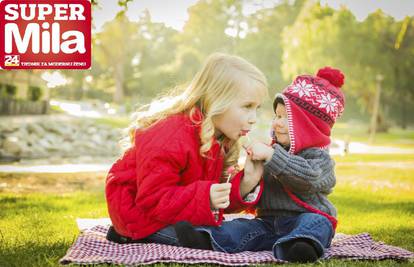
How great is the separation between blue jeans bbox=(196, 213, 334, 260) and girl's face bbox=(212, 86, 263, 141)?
14.4 inches

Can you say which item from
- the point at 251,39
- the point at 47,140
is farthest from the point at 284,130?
the point at 251,39

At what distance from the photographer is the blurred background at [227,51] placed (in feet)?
34.4

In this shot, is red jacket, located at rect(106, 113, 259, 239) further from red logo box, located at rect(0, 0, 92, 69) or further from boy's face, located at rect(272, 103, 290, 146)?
red logo box, located at rect(0, 0, 92, 69)

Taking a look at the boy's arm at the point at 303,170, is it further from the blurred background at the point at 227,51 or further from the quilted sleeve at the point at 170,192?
the blurred background at the point at 227,51

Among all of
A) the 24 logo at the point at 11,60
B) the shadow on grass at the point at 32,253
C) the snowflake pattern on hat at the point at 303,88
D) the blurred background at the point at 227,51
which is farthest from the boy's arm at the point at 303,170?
the blurred background at the point at 227,51

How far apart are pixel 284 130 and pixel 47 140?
8.63 metres

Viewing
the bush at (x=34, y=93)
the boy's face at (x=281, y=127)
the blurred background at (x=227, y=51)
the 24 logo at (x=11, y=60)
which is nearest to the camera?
the boy's face at (x=281, y=127)

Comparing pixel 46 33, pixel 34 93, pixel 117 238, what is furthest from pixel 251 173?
pixel 34 93

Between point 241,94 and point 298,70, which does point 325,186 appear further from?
point 298,70

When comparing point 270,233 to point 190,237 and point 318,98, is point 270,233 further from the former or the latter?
A: point 318,98

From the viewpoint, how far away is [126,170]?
2.19m

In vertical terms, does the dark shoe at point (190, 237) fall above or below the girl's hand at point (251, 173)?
below

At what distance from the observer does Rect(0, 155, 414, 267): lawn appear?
218 centimetres

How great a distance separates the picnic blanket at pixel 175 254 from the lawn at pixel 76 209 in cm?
7
